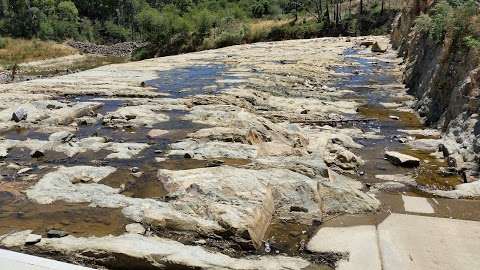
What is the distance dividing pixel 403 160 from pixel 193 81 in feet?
52.9

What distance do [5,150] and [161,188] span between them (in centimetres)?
576

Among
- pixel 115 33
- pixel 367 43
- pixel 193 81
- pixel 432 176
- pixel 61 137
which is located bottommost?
pixel 115 33

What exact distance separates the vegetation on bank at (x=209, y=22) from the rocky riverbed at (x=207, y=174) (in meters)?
40.6

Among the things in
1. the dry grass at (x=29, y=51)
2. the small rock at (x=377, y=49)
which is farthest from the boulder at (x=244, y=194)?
the dry grass at (x=29, y=51)

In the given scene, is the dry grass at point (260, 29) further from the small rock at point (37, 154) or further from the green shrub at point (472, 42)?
the small rock at point (37, 154)

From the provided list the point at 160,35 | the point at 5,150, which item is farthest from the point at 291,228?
the point at 160,35

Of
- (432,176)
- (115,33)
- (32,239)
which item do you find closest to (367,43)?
(432,176)

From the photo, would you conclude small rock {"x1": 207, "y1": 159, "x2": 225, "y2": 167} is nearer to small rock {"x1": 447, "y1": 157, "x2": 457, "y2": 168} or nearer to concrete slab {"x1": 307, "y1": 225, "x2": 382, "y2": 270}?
concrete slab {"x1": 307, "y1": 225, "x2": 382, "y2": 270}

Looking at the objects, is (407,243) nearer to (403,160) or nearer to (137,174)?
(403,160)

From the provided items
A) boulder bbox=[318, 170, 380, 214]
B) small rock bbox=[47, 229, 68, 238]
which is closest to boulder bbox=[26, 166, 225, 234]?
small rock bbox=[47, 229, 68, 238]

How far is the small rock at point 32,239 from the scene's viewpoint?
736cm

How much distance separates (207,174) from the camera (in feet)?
30.8

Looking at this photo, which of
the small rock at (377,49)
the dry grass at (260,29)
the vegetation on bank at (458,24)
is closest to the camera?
the vegetation on bank at (458,24)

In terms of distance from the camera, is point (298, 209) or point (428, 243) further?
point (298, 209)
